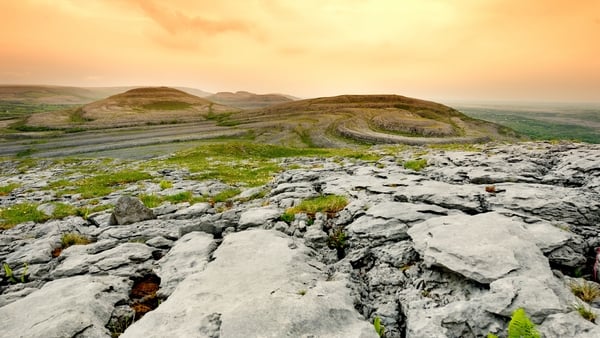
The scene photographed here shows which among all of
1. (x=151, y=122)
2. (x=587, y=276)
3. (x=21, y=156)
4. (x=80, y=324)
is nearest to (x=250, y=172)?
(x=80, y=324)

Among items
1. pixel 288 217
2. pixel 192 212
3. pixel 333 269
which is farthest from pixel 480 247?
pixel 192 212

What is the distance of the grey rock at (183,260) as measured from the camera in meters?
7.71

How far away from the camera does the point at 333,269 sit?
8086 millimetres

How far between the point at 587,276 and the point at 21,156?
2856 inches

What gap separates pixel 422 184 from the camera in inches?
540

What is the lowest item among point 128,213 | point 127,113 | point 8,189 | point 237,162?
point 8,189

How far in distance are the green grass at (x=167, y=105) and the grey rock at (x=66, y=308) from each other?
18447 centimetres

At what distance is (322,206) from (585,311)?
27.0ft

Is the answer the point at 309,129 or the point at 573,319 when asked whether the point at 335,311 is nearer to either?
the point at 573,319

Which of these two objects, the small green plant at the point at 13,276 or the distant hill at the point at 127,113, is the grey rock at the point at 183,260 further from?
the distant hill at the point at 127,113

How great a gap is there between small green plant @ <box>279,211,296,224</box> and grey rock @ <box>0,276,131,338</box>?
17.7 ft

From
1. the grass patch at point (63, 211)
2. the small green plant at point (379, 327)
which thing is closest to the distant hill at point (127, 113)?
the grass patch at point (63, 211)

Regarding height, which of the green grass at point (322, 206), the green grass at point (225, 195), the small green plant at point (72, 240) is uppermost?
the green grass at point (322, 206)

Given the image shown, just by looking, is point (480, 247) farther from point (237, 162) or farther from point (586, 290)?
point (237, 162)
